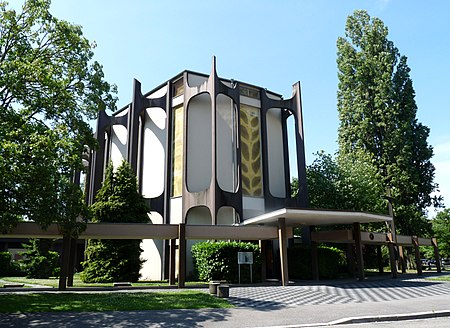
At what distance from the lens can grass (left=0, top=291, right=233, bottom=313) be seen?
1101 cm

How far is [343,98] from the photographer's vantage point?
39250 mm

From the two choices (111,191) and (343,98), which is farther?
(343,98)

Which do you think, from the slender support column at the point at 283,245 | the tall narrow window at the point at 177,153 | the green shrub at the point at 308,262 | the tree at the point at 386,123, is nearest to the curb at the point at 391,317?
the slender support column at the point at 283,245

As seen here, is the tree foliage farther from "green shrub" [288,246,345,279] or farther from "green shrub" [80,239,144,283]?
"green shrub" [288,246,345,279]

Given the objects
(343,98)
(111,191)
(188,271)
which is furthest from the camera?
(343,98)

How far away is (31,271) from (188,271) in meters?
13.3

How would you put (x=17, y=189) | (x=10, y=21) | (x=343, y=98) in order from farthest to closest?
(x=343, y=98) → (x=10, y=21) → (x=17, y=189)

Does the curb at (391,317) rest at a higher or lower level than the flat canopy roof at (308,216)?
lower

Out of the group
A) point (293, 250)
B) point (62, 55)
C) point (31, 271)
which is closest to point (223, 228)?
point (293, 250)

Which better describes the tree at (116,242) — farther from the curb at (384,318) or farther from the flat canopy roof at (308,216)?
the curb at (384,318)

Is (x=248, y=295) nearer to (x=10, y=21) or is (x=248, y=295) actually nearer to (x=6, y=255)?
(x=10, y=21)

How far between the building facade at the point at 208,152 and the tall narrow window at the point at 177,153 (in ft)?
0.25

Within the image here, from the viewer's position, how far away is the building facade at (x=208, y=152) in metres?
27.3

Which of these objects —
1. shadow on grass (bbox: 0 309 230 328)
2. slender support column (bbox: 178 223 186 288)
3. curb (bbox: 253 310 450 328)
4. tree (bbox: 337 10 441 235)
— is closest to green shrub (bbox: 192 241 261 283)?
slender support column (bbox: 178 223 186 288)
